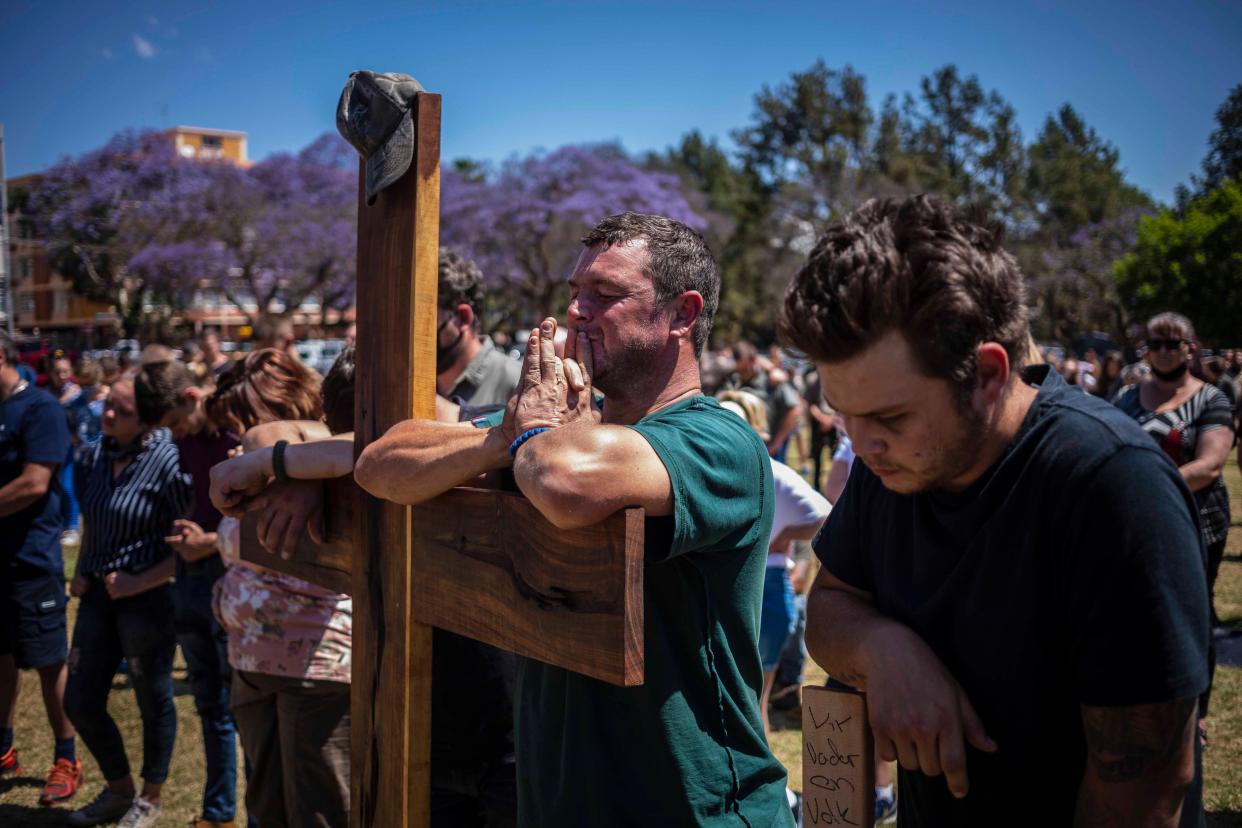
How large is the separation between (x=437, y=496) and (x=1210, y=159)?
39.2 metres

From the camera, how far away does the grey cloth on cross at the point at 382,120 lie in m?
2.00

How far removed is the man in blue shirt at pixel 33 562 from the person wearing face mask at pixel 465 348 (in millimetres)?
2384

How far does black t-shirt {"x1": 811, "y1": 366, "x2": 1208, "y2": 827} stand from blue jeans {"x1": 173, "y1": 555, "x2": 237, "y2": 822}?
3.72m

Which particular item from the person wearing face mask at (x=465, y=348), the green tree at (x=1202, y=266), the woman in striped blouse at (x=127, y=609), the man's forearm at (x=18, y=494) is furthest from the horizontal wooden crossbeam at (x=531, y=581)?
the green tree at (x=1202, y=266)

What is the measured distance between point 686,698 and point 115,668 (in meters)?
3.92

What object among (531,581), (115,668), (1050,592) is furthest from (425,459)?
(115,668)

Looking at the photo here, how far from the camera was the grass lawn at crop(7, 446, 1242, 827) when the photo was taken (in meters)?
4.79

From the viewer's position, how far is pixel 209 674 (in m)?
4.50

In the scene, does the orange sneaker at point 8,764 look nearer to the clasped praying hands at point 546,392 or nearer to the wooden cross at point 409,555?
the wooden cross at point 409,555

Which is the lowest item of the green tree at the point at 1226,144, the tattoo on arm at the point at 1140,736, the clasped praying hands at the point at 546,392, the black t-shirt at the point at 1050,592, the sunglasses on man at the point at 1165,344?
the tattoo on arm at the point at 1140,736

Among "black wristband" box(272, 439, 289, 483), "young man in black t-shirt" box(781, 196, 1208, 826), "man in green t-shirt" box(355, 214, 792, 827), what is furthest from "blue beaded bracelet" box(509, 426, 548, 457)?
"black wristband" box(272, 439, 289, 483)

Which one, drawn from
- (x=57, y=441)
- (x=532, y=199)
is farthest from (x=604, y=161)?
(x=57, y=441)

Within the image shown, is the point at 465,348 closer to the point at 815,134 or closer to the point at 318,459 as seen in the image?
the point at 318,459

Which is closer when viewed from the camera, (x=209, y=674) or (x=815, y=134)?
(x=209, y=674)
